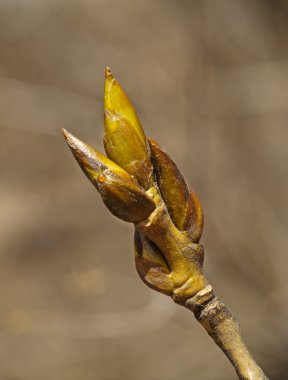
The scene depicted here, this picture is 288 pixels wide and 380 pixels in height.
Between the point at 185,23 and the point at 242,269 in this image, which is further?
the point at 185,23

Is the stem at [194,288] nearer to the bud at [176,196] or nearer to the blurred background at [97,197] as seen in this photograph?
the bud at [176,196]

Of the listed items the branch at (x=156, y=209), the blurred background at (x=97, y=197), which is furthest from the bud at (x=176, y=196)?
the blurred background at (x=97, y=197)

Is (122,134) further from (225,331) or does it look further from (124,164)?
(225,331)

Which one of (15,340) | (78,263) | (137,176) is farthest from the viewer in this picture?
(78,263)

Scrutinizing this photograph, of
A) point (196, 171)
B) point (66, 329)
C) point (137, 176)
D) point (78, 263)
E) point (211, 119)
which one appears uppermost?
point (137, 176)

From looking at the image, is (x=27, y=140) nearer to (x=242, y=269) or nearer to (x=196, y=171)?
(x=196, y=171)

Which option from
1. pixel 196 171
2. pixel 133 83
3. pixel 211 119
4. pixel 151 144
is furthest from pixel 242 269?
pixel 151 144
